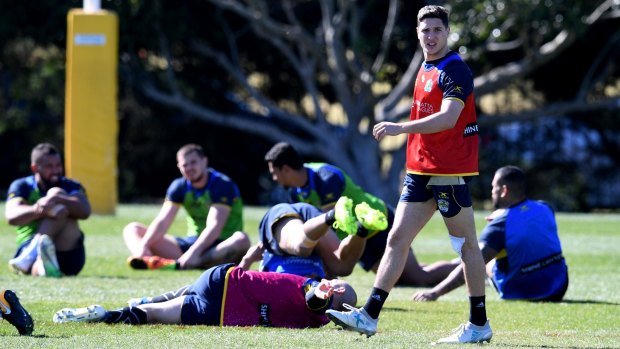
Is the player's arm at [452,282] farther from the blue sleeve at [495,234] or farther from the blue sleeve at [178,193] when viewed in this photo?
the blue sleeve at [178,193]

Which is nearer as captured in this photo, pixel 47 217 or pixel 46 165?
pixel 47 217

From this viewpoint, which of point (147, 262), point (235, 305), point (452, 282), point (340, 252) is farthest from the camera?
point (147, 262)

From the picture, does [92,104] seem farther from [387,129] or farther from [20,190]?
[387,129]

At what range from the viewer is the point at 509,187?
988 centimetres

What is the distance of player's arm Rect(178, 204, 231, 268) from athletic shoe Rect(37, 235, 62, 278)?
4.33 ft

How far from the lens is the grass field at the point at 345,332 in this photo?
23.5 feet

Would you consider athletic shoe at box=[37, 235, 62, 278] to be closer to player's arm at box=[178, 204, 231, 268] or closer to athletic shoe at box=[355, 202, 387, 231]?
player's arm at box=[178, 204, 231, 268]

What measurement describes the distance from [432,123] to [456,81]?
0.35 metres

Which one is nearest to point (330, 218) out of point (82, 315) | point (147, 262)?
point (82, 315)

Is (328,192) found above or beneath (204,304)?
above

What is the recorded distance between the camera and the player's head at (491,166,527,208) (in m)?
9.88

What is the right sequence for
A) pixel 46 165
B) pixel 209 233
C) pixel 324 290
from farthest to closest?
pixel 209 233, pixel 46 165, pixel 324 290

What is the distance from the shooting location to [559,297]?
1007 cm

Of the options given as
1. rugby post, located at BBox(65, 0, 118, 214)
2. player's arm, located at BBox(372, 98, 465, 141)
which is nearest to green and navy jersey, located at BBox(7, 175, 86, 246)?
player's arm, located at BBox(372, 98, 465, 141)
